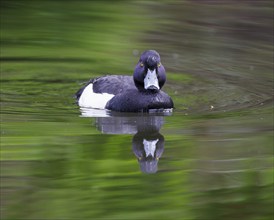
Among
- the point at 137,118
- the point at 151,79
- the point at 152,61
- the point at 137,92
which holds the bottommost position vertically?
the point at 137,118

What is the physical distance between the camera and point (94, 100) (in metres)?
11.6

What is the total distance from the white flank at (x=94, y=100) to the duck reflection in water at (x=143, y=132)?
0.60 m

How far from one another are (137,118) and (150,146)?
1356 mm

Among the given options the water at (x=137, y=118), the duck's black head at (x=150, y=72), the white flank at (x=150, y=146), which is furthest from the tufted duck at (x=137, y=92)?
the white flank at (x=150, y=146)

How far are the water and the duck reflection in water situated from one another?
0.05 feet

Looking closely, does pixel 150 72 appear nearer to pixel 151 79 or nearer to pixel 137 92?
pixel 151 79

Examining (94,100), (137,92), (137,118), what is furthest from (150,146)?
(94,100)

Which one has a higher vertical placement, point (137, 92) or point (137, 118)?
point (137, 92)

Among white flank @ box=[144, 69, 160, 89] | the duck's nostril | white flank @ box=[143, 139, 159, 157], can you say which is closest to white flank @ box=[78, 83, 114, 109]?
white flank @ box=[144, 69, 160, 89]

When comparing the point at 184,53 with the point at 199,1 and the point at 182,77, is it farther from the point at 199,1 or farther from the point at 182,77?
the point at 199,1

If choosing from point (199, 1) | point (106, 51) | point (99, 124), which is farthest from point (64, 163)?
point (199, 1)

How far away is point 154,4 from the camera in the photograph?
59.5 ft

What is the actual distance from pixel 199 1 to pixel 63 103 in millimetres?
7409

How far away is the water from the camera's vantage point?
25.4 ft
